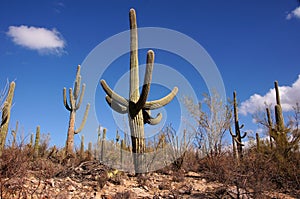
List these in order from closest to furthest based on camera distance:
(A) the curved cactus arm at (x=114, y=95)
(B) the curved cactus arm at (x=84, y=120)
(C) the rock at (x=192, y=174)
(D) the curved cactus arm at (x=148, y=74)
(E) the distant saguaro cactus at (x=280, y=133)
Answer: (D) the curved cactus arm at (x=148, y=74)
(A) the curved cactus arm at (x=114, y=95)
(C) the rock at (x=192, y=174)
(E) the distant saguaro cactus at (x=280, y=133)
(B) the curved cactus arm at (x=84, y=120)

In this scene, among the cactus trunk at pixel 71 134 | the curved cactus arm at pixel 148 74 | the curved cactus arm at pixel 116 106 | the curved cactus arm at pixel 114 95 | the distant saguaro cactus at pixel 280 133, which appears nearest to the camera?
the curved cactus arm at pixel 148 74

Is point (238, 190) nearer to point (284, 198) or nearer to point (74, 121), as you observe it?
point (284, 198)

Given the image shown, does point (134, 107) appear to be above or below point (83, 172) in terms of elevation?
above

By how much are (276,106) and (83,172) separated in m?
9.80

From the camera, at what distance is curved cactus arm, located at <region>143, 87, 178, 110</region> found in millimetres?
8451

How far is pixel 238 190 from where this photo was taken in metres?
6.44

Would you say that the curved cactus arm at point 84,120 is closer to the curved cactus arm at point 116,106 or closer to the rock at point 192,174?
the curved cactus arm at point 116,106

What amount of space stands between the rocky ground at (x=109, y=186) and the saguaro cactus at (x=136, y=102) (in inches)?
30.5

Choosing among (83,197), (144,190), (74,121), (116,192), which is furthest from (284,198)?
(74,121)

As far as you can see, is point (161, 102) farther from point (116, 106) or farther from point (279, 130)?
point (279, 130)

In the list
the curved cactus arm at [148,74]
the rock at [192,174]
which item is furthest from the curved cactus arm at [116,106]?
the rock at [192,174]

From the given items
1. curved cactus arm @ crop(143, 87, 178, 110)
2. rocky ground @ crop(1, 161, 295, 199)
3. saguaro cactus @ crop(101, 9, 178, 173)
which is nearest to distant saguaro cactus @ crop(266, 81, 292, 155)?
rocky ground @ crop(1, 161, 295, 199)

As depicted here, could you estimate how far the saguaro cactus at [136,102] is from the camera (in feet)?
25.4

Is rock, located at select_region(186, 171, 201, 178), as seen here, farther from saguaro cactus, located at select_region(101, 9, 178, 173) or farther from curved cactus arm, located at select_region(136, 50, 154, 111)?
curved cactus arm, located at select_region(136, 50, 154, 111)
